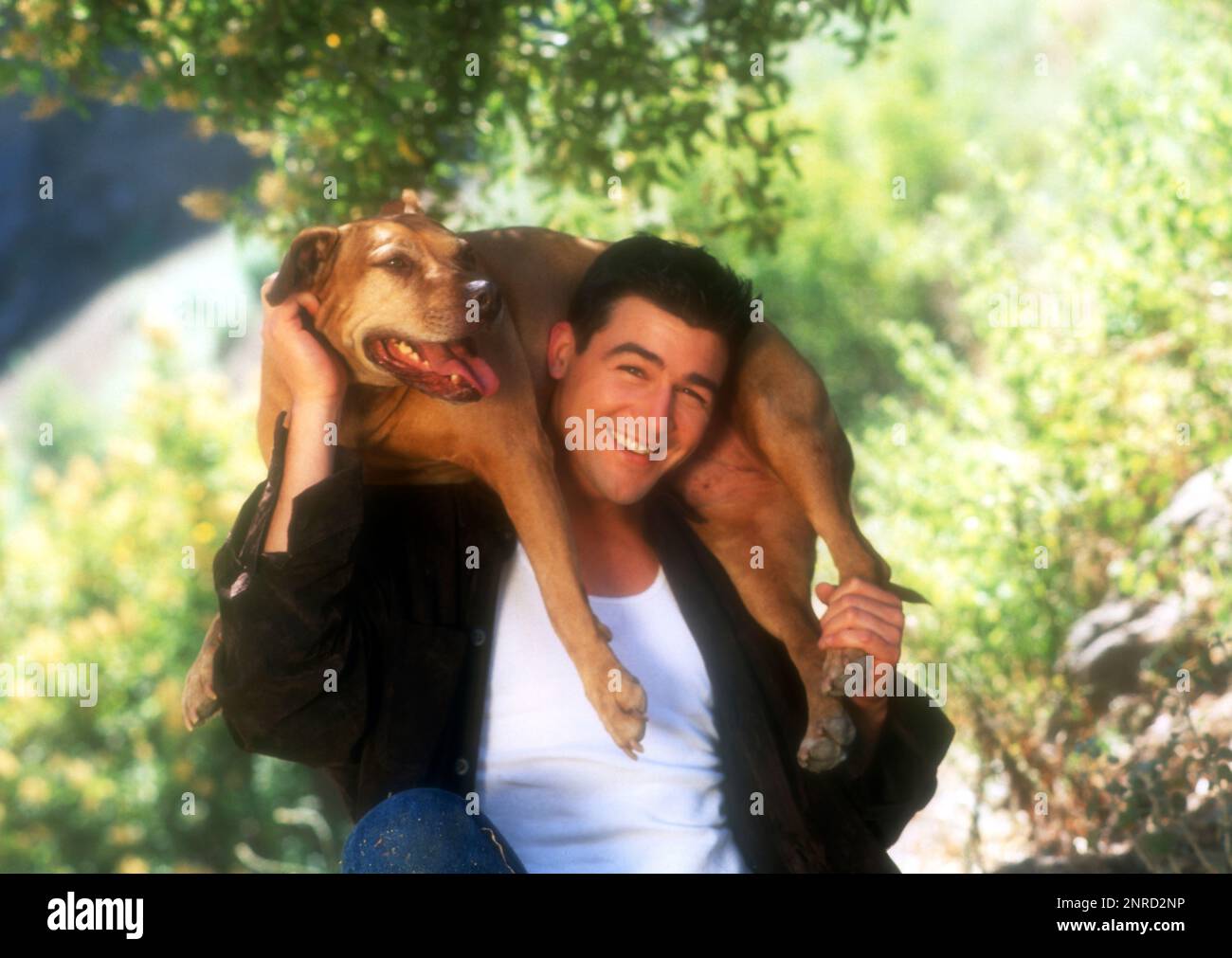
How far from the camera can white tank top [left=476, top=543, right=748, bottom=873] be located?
2.63 m

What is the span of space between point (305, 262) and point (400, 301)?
0.61 ft

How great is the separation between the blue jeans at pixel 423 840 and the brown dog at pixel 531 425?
0.30 metres

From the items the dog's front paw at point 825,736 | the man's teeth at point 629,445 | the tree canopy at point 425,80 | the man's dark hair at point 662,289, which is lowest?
the dog's front paw at point 825,736

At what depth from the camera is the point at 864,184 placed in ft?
27.4

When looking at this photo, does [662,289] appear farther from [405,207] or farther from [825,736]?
[825,736]

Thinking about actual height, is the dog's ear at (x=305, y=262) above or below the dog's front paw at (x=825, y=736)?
above

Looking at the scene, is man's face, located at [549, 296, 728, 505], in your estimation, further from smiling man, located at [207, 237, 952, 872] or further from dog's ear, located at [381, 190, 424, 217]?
dog's ear, located at [381, 190, 424, 217]

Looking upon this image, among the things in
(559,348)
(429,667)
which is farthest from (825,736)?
(559,348)

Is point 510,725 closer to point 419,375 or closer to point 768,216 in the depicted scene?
point 419,375

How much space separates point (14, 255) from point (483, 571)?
42.0 feet

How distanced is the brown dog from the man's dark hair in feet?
0.17

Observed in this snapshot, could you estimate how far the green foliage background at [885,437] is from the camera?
378 cm

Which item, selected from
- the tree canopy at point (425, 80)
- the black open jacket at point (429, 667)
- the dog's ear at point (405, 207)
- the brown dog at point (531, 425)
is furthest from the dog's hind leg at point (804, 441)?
the tree canopy at point (425, 80)

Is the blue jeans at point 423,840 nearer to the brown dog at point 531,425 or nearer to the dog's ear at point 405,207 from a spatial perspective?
the brown dog at point 531,425
